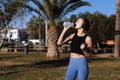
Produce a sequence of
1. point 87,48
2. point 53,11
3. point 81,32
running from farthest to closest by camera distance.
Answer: point 53,11, point 81,32, point 87,48

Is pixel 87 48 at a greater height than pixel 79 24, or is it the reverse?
pixel 79 24

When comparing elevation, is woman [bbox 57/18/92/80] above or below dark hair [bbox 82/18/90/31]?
below

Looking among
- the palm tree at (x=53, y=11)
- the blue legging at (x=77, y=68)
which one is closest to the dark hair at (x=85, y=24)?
the blue legging at (x=77, y=68)

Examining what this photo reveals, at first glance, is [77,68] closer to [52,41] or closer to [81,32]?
[81,32]

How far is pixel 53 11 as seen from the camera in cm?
2920

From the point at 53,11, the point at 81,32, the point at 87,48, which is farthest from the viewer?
the point at 53,11

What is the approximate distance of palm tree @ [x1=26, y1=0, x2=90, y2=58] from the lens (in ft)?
94.8

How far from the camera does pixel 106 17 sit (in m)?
65.2

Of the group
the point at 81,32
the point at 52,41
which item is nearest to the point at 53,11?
the point at 52,41

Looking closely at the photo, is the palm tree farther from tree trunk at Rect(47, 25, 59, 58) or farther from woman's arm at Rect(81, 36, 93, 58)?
woman's arm at Rect(81, 36, 93, 58)

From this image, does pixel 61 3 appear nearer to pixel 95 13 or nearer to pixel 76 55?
pixel 76 55

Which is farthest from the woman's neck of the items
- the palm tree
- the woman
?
the palm tree

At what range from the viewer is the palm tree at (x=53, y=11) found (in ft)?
94.8

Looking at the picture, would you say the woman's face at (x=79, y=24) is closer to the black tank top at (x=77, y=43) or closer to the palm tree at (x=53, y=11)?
the black tank top at (x=77, y=43)
